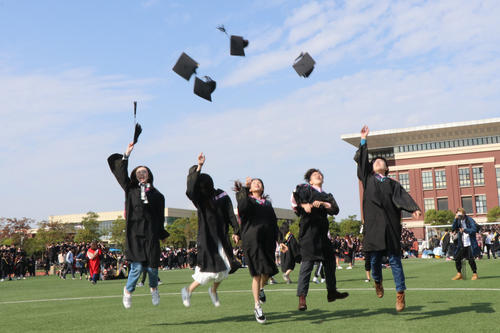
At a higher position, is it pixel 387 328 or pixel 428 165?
pixel 428 165

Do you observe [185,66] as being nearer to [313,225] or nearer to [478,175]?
[313,225]

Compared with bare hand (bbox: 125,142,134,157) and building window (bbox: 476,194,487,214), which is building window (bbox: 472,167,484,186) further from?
bare hand (bbox: 125,142,134,157)

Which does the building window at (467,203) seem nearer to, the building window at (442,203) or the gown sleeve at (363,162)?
the building window at (442,203)

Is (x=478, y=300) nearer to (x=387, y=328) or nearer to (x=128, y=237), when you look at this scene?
(x=387, y=328)

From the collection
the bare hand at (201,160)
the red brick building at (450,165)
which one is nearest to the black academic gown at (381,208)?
the bare hand at (201,160)

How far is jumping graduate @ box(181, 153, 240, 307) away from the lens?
7.23 m

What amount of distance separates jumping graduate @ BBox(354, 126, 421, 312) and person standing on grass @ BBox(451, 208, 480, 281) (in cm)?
719

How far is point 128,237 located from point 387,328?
3.68 metres

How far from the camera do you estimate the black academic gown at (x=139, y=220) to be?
740 cm

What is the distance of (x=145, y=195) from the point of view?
297 inches

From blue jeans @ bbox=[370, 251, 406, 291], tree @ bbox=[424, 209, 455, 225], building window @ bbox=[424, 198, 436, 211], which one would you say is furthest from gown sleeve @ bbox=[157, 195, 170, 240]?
building window @ bbox=[424, 198, 436, 211]

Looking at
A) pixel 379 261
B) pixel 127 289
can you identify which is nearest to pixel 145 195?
pixel 127 289

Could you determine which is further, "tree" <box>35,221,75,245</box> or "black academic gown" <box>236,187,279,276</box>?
"tree" <box>35,221,75,245</box>

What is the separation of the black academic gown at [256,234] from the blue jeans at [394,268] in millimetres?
1337
